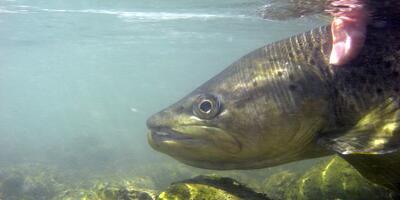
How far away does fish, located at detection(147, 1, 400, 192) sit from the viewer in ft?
13.0

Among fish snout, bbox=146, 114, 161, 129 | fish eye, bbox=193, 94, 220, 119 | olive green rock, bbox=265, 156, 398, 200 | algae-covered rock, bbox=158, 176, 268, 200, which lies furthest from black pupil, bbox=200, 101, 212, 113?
olive green rock, bbox=265, 156, 398, 200

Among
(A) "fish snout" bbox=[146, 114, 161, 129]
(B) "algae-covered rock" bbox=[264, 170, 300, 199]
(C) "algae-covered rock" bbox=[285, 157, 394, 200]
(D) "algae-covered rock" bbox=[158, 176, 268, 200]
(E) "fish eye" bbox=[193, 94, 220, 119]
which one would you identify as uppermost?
(E) "fish eye" bbox=[193, 94, 220, 119]

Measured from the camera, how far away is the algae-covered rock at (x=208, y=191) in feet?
15.0

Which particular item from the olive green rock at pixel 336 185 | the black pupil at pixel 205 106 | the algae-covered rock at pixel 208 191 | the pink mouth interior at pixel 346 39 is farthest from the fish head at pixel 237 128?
the olive green rock at pixel 336 185

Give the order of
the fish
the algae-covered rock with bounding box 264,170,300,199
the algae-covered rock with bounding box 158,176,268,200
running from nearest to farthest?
1. the fish
2. the algae-covered rock with bounding box 158,176,268,200
3. the algae-covered rock with bounding box 264,170,300,199

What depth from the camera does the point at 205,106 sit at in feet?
15.9

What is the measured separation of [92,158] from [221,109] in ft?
92.1

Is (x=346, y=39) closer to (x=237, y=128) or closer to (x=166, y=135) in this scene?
(x=237, y=128)

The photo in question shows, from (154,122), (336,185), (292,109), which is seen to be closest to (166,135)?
(154,122)

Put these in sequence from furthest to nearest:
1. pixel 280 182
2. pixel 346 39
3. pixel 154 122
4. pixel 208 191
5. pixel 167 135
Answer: pixel 280 182, pixel 154 122, pixel 167 135, pixel 208 191, pixel 346 39

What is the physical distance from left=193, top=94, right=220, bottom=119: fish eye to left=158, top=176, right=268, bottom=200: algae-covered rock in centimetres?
87

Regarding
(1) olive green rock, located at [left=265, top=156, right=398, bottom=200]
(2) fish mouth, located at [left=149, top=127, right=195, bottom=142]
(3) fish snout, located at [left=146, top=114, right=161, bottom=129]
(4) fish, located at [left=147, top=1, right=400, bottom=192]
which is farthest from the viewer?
(1) olive green rock, located at [left=265, top=156, right=398, bottom=200]

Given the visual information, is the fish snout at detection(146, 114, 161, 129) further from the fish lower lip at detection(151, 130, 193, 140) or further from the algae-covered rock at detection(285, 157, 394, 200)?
the algae-covered rock at detection(285, 157, 394, 200)

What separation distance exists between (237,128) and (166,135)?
2.96ft
